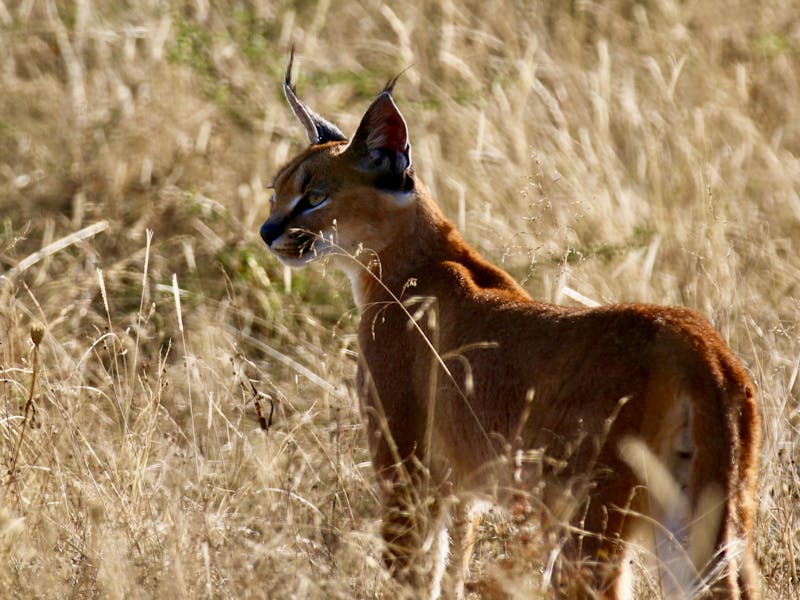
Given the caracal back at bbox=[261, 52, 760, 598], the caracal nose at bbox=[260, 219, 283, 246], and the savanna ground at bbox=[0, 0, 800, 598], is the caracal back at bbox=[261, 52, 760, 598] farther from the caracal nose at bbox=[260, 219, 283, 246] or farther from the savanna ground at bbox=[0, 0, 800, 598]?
the savanna ground at bbox=[0, 0, 800, 598]

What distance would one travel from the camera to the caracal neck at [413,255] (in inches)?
213

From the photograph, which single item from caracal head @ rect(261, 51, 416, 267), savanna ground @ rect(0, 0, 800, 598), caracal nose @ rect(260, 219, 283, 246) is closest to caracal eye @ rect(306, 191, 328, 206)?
caracal head @ rect(261, 51, 416, 267)

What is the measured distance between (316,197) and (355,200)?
188 mm

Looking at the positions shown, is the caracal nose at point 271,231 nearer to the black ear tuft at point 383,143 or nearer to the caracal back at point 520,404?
the caracal back at point 520,404

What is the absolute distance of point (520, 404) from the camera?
4285mm

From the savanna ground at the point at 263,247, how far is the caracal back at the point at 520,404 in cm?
20

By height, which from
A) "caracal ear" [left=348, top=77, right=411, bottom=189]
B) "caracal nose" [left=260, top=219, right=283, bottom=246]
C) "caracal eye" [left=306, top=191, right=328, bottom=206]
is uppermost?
"caracal ear" [left=348, top=77, right=411, bottom=189]

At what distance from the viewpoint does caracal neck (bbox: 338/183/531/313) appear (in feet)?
17.7

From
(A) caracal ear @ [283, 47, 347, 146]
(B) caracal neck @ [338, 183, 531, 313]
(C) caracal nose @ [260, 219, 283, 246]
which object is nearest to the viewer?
(B) caracal neck @ [338, 183, 531, 313]

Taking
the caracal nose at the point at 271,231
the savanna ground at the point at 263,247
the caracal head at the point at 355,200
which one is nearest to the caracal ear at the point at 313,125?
the caracal head at the point at 355,200

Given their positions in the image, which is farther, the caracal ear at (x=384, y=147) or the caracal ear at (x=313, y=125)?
the caracal ear at (x=313, y=125)

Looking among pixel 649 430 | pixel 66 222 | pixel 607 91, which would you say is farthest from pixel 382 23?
pixel 649 430

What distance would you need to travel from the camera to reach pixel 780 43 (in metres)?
10.3

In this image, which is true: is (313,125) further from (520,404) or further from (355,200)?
(520,404)
